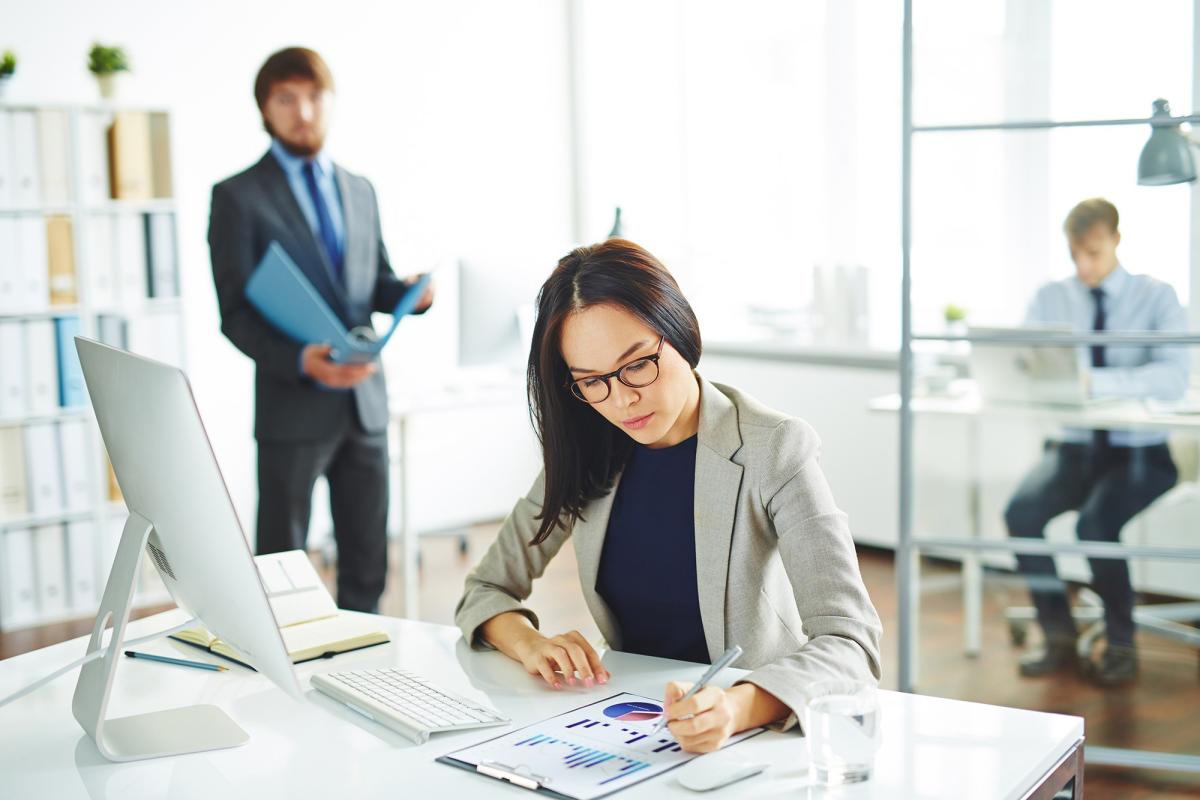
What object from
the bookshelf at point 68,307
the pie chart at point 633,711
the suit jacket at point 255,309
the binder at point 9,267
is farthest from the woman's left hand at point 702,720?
the binder at point 9,267

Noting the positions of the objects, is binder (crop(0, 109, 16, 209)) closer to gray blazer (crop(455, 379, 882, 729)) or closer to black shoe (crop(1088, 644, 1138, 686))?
gray blazer (crop(455, 379, 882, 729))

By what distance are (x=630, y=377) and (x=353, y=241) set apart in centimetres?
181

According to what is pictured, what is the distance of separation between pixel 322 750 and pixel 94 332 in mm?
3293

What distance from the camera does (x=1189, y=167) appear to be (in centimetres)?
282

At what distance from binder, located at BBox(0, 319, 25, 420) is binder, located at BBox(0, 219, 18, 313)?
0.06 m

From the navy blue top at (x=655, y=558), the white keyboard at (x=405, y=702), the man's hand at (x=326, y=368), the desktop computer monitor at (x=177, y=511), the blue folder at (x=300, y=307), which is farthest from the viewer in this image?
the man's hand at (x=326, y=368)

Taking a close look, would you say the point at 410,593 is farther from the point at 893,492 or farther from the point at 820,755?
the point at 820,755

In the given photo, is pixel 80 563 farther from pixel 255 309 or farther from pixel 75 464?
pixel 255 309

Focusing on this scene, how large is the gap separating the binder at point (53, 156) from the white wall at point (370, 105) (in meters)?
0.38

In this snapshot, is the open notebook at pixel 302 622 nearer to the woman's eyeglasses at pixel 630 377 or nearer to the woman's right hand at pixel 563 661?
the woman's right hand at pixel 563 661

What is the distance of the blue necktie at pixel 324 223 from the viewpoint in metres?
3.32

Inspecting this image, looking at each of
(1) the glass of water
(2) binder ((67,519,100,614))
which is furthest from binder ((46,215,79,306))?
(1) the glass of water

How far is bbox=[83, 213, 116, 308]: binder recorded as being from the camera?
4.32 metres

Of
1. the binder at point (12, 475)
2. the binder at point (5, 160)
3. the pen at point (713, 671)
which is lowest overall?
the binder at point (12, 475)
